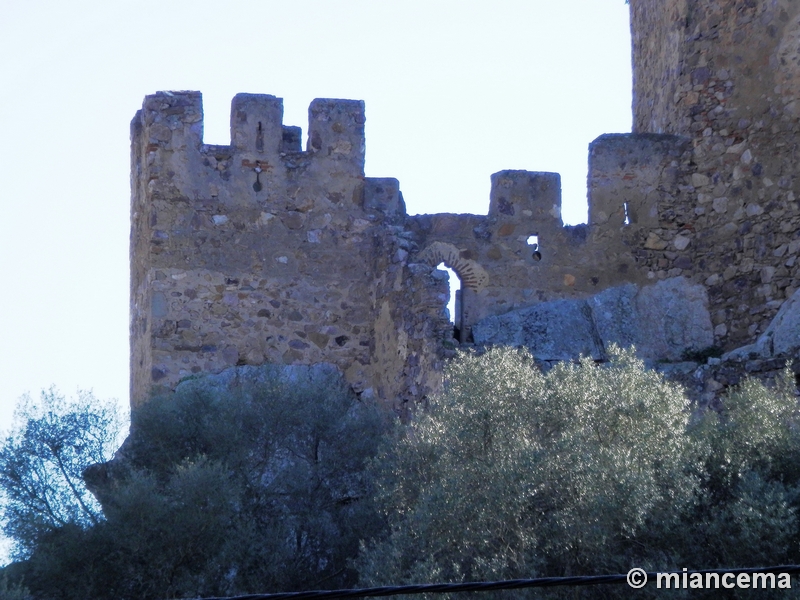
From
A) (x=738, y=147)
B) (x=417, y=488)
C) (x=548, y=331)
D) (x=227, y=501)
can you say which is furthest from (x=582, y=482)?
(x=738, y=147)

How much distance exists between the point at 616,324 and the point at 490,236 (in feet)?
5.43

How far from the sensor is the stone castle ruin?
1609 centimetres

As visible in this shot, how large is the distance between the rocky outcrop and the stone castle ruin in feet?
0.07

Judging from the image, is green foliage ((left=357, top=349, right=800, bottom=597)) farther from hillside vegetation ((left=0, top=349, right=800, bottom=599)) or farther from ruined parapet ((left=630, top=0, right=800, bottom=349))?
ruined parapet ((left=630, top=0, right=800, bottom=349))

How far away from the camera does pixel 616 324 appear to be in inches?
Result: 648

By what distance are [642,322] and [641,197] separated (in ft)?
4.77

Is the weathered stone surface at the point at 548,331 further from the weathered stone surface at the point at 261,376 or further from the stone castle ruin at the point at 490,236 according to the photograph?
the weathered stone surface at the point at 261,376

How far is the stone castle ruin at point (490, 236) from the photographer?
52.8 ft

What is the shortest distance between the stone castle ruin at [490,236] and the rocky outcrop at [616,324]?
0.02m
